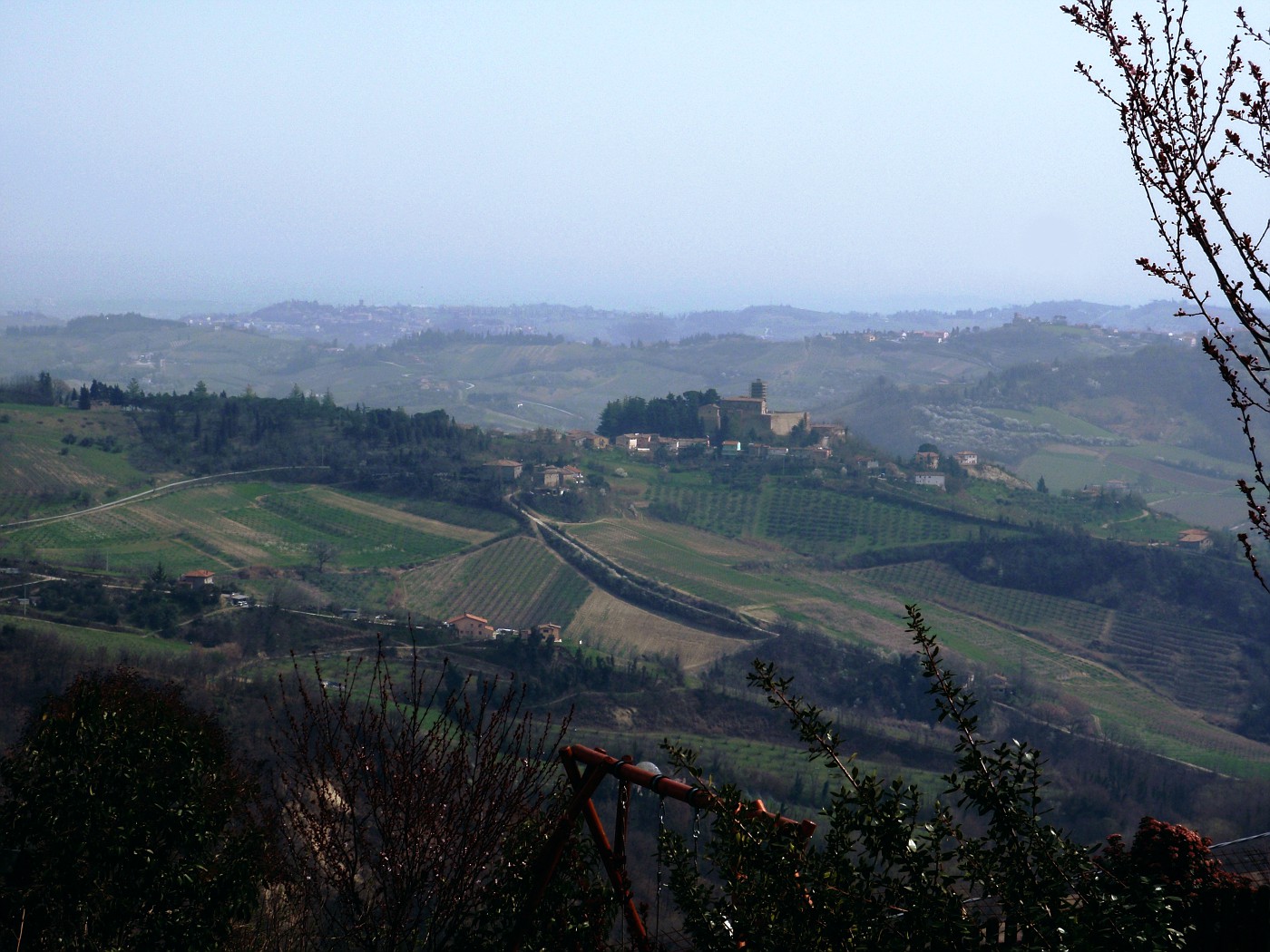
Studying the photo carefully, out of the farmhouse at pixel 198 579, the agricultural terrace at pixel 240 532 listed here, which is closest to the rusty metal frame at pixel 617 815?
the farmhouse at pixel 198 579

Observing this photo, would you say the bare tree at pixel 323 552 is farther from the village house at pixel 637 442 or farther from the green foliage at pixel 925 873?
the green foliage at pixel 925 873

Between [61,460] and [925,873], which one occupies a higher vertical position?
[925,873]

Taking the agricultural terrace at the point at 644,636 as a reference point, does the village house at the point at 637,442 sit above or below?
→ above

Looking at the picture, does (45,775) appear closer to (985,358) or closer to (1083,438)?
(1083,438)

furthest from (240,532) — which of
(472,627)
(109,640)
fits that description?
(109,640)

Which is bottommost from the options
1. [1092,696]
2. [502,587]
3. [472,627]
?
[1092,696]

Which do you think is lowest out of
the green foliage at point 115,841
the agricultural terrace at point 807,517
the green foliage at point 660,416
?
the agricultural terrace at point 807,517

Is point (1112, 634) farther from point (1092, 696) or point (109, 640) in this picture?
point (109, 640)
